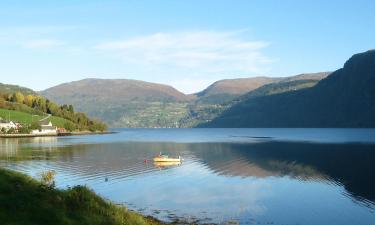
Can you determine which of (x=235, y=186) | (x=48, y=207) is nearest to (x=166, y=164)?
(x=235, y=186)

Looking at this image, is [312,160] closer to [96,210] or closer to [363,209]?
[363,209]

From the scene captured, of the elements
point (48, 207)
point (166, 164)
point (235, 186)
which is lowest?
point (235, 186)

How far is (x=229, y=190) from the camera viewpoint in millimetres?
84562

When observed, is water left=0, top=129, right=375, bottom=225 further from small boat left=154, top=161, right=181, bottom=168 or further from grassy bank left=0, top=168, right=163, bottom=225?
grassy bank left=0, top=168, right=163, bottom=225

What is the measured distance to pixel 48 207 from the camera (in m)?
31.1

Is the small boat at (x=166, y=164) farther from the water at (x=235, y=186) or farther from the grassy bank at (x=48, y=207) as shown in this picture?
the grassy bank at (x=48, y=207)

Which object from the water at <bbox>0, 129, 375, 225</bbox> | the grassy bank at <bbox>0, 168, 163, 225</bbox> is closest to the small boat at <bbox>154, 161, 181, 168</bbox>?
the water at <bbox>0, 129, 375, 225</bbox>

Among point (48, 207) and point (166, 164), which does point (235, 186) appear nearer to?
point (166, 164)

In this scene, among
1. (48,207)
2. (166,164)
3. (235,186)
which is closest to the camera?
(48,207)

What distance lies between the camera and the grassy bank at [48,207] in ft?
93.6

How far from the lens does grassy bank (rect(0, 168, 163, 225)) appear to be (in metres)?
28.5

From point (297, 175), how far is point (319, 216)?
4578cm

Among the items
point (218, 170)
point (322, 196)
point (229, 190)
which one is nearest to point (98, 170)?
point (218, 170)

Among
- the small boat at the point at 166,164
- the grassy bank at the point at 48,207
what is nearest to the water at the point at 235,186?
the small boat at the point at 166,164
